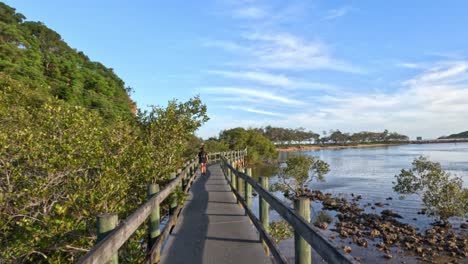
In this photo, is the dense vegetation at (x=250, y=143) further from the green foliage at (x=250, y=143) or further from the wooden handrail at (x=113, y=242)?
the wooden handrail at (x=113, y=242)

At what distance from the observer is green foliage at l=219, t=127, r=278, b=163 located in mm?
67438

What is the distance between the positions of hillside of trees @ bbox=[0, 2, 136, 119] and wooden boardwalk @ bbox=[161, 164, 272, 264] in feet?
57.3

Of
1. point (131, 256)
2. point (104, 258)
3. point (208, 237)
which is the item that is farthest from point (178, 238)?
point (104, 258)

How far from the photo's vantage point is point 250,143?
69688 mm

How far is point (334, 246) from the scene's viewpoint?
2188mm

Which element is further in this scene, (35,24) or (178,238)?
(35,24)

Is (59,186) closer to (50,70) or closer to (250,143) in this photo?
(50,70)

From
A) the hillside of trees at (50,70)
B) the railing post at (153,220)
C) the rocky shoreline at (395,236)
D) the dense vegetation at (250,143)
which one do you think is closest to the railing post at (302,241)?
the railing post at (153,220)

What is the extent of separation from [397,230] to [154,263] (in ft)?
63.2

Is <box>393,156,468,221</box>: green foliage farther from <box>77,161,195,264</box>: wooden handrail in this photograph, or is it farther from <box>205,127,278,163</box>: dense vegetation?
<box>205,127,278,163</box>: dense vegetation

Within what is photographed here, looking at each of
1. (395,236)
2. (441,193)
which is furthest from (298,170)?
(395,236)

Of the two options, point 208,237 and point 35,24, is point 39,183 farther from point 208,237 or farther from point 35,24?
point 35,24

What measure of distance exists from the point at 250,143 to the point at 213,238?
63829mm

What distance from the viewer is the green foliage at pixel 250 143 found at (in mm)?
67438
